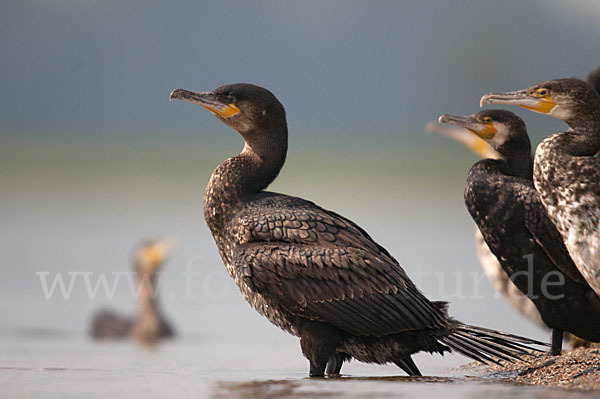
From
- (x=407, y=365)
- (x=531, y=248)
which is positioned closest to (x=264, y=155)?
(x=407, y=365)

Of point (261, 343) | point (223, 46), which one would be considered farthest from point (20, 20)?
point (261, 343)

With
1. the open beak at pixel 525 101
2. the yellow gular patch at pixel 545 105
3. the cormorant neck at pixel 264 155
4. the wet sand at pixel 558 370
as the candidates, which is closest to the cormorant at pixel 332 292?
the wet sand at pixel 558 370

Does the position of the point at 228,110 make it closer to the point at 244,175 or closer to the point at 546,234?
the point at 244,175

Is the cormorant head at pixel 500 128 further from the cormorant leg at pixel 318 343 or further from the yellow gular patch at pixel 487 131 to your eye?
the cormorant leg at pixel 318 343

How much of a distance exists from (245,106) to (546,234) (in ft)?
6.57

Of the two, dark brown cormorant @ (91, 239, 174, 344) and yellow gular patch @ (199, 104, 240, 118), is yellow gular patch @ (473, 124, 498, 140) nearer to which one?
yellow gular patch @ (199, 104, 240, 118)

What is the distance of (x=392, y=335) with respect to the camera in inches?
218

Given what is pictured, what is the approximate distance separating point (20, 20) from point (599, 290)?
97.7 m

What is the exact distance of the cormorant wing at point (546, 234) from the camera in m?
5.74

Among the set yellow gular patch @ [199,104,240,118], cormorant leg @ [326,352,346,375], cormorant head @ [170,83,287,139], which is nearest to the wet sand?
cormorant leg @ [326,352,346,375]

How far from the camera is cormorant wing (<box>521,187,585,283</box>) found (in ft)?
18.8

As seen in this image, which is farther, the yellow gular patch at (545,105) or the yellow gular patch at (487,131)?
the yellow gular patch at (487,131)

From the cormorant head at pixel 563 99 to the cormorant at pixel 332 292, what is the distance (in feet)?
4.02

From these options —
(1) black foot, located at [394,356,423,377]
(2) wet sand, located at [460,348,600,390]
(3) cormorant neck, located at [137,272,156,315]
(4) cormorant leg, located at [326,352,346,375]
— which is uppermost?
(3) cormorant neck, located at [137,272,156,315]
